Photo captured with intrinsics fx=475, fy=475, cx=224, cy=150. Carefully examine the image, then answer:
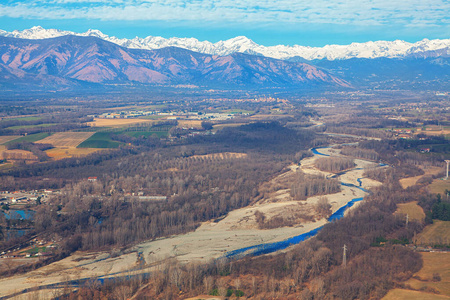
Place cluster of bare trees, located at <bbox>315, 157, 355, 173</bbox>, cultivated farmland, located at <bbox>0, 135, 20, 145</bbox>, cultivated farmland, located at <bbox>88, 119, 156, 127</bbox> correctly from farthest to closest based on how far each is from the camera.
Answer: cultivated farmland, located at <bbox>88, 119, 156, 127</bbox>, cultivated farmland, located at <bbox>0, 135, 20, 145</bbox>, cluster of bare trees, located at <bbox>315, 157, 355, 173</bbox>

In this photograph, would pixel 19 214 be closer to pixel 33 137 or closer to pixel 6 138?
pixel 6 138

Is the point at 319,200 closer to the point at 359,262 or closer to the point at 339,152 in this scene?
the point at 359,262

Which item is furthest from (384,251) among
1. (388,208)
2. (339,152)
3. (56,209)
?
(339,152)

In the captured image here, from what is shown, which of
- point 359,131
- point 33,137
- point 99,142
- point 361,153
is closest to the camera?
point 361,153

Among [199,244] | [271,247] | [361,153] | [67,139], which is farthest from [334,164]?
[67,139]

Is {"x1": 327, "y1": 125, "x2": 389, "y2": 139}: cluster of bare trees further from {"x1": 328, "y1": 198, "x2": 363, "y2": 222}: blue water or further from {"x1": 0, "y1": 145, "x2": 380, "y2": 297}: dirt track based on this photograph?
{"x1": 0, "y1": 145, "x2": 380, "y2": 297}: dirt track

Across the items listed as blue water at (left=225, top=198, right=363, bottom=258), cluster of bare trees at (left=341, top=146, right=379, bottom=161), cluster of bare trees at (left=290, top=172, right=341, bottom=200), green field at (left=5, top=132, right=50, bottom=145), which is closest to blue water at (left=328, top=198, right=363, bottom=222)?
blue water at (left=225, top=198, right=363, bottom=258)

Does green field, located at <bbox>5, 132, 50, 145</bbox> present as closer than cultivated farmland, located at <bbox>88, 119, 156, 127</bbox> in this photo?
Yes
